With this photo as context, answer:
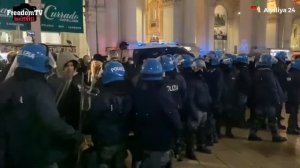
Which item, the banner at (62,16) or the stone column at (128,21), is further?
the stone column at (128,21)

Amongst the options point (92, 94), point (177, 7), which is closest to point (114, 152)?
point (92, 94)

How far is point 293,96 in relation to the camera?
1088 centimetres

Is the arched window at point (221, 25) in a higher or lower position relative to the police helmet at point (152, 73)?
higher

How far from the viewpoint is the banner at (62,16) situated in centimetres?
1148

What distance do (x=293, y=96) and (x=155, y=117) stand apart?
6920 millimetres

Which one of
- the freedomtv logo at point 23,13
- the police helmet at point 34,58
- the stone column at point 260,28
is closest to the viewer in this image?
the police helmet at point 34,58

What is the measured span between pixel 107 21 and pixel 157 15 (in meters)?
14.9

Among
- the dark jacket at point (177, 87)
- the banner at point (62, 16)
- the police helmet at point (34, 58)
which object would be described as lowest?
the dark jacket at point (177, 87)

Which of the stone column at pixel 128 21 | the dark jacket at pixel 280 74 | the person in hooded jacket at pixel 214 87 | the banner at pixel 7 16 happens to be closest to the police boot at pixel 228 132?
the person in hooded jacket at pixel 214 87

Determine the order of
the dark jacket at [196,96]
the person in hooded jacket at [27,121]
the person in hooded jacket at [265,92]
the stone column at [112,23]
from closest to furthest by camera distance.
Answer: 1. the person in hooded jacket at [27,121]
2. the dark jacket at [196,96]
3. the person in hooded jacket at [265,92]
4. the stone column at [112,23]

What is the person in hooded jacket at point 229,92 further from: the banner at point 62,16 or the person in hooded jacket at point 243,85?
the banner at point 62,16

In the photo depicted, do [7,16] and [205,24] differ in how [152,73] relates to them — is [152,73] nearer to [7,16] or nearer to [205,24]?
[7,16]

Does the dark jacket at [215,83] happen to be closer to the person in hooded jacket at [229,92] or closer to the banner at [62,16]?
the person in hooded jacket at [229,92]

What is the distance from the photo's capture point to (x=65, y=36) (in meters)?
25.8
